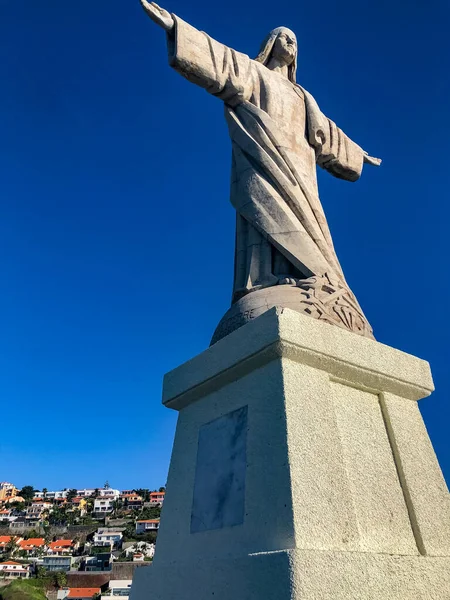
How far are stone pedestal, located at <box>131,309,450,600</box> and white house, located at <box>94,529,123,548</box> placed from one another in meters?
77.1

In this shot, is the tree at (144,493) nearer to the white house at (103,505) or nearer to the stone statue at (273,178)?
the white house at (103,505)

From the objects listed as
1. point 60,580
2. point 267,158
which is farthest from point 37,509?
point 267,158

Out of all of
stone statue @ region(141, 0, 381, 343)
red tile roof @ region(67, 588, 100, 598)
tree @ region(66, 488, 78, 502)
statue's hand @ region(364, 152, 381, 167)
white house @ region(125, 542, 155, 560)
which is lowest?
stone statue @ region(141, 0, 381, 343)

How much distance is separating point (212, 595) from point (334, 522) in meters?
0.71


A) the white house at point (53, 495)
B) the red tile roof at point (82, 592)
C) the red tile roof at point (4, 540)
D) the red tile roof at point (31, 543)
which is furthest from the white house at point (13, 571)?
the white house at point (53, 495)

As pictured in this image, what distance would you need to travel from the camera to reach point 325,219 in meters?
4.77

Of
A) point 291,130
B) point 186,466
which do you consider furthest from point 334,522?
point 291,130

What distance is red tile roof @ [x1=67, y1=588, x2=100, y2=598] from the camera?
4772cm

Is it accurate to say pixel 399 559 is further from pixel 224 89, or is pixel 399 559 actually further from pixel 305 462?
pixel 224 89

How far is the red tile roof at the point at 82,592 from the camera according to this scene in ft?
157

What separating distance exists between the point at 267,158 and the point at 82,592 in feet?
178

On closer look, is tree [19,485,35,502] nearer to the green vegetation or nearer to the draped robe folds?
the green vegetation

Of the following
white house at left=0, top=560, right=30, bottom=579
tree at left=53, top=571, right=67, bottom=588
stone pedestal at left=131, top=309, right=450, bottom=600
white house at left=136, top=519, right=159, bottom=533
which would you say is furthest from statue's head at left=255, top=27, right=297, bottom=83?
white house at left=136, top=519, right=159, bottom=533

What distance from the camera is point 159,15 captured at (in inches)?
193
